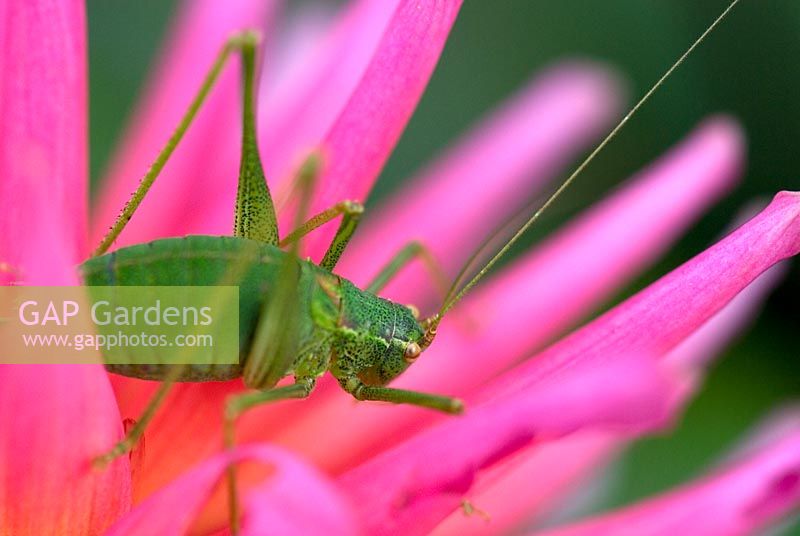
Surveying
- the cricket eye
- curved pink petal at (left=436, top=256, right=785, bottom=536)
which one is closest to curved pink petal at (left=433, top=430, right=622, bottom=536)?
curved pink petal at (left=436, top=256, right=785, bottom=536)

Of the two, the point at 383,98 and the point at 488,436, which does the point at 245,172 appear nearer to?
the point at 383,98

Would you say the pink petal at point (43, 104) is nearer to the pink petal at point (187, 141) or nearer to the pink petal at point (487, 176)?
the pink petal at point (187, 141)

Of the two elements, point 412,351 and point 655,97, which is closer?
point 412,351

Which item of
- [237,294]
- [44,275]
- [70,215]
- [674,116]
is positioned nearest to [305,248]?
[237,294]

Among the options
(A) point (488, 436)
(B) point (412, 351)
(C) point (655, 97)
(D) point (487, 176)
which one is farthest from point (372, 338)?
(C) point (655, 97)


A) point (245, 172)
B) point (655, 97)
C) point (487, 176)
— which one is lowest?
point (245, 172)

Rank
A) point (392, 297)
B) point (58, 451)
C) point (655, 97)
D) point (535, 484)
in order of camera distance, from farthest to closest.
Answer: point (655, 97)
point (392, 297)
point (535, 484)
point (58, 451)
